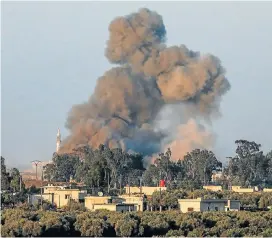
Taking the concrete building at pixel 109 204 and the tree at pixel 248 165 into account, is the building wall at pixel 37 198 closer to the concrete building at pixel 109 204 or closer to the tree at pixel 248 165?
the concrete building at pixel 109 204

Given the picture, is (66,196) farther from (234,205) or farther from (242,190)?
(242,190)

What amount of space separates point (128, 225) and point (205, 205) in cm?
1160

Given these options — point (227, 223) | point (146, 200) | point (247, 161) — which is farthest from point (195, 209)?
point (247, 161)

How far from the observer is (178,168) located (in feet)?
240

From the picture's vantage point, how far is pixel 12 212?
135 ft

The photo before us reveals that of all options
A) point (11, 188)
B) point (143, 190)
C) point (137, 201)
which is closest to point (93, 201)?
point (137, 201)

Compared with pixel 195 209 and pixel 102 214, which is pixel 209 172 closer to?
pixel 195 209

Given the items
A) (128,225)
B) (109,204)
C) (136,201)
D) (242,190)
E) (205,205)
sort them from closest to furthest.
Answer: (128,225) → (109,204) → (205,205) → (136,201) → (242,190)

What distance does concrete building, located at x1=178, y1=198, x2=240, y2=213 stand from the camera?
49.3m

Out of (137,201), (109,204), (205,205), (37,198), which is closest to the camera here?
(109,204)

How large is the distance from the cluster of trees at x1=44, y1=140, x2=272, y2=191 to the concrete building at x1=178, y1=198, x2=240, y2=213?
16610mm

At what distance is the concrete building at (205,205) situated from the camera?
162 feet

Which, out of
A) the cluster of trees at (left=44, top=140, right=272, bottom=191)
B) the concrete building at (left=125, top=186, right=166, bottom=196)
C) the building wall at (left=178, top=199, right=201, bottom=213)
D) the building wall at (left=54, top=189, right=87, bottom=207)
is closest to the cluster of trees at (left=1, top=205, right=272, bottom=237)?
the building wall at (left=178, top=199, right=201, bottom=213)

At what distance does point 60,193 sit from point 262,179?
889 inches
